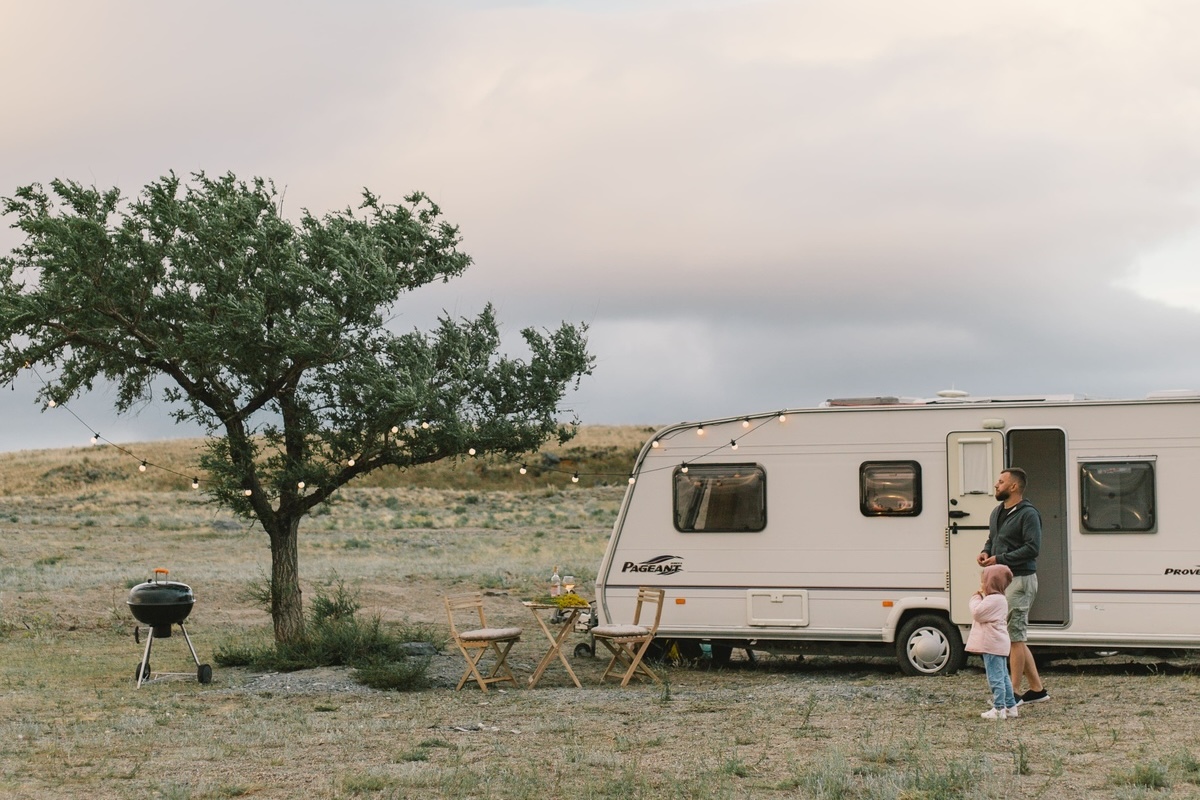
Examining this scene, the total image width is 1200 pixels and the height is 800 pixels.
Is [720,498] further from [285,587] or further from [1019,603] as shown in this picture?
[285,587]

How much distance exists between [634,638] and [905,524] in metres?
2.81

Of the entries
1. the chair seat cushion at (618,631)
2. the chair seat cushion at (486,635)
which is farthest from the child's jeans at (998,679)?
the chair seat cushion at (486,635)

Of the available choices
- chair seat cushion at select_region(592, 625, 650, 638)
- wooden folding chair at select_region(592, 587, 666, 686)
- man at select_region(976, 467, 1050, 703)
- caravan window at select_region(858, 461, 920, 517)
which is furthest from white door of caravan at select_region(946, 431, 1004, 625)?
chair seat cushion at select_region(592, 625, 650, 638)

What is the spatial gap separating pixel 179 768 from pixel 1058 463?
324 inches

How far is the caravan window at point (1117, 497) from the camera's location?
1160 cm

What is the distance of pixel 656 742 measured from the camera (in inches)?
345

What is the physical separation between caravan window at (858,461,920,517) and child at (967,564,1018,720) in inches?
107

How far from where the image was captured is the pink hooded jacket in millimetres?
9078

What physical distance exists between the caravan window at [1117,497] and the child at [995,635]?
2.78 meters

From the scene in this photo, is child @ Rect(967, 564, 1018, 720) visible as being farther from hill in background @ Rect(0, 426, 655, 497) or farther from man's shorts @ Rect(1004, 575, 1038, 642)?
hill in background @ Rect(0, 426, 655, 497)

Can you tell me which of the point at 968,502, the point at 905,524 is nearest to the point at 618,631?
the point at 905,524

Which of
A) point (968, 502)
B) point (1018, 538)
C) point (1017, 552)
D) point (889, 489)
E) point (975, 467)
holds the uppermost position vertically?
point (975, 467)

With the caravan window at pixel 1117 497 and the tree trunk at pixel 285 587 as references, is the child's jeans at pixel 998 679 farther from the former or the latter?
the tree trunk at pixel 285 587

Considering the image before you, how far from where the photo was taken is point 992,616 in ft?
29.8
